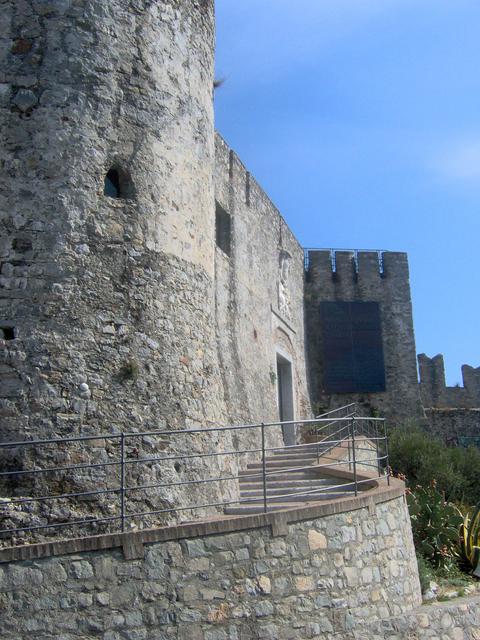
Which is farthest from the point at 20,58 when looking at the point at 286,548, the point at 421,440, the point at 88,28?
the point at 421,440

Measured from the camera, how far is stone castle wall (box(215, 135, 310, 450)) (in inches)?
588

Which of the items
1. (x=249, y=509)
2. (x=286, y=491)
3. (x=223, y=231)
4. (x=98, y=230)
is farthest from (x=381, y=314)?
(x=98, y=230)

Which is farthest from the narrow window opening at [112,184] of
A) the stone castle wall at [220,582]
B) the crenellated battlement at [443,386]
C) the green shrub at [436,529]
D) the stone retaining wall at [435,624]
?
the crenellated battlement at [443,386]

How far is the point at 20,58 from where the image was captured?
8.74 metres

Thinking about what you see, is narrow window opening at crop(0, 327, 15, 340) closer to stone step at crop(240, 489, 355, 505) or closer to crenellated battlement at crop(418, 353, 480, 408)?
stone step at crop(240, 489, 355, 505)

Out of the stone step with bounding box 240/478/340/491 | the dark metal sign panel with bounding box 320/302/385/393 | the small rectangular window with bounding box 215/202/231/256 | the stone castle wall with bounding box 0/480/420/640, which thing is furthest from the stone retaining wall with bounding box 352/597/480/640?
the dark metal sign panel with bounding box 320/302/385/393

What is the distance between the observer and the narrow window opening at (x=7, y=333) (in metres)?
8.17

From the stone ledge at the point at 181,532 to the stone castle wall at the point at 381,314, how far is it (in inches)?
561

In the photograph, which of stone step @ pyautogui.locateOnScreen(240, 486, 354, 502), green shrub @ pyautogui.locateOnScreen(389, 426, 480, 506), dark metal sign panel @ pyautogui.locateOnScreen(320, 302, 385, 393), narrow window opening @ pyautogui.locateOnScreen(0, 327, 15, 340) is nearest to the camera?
narrow window opening @ pyautogui.locateOnScreen(0, 327, 15, 340)

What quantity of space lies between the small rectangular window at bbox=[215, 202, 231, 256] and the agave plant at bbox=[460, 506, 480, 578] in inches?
251

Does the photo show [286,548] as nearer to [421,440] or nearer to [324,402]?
[421,440]

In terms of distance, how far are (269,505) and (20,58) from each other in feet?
17.3

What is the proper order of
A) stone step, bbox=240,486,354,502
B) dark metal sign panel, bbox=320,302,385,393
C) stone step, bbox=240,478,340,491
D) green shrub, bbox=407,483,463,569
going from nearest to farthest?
1. stone step, bbox=240,486,354,502
2. stone step, bbox=240,478,340,491
3. green shrub, bbox=407,483,463,569
4. dark metal sign panel, bbox=320,302,385,393

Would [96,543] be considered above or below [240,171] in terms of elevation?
below
